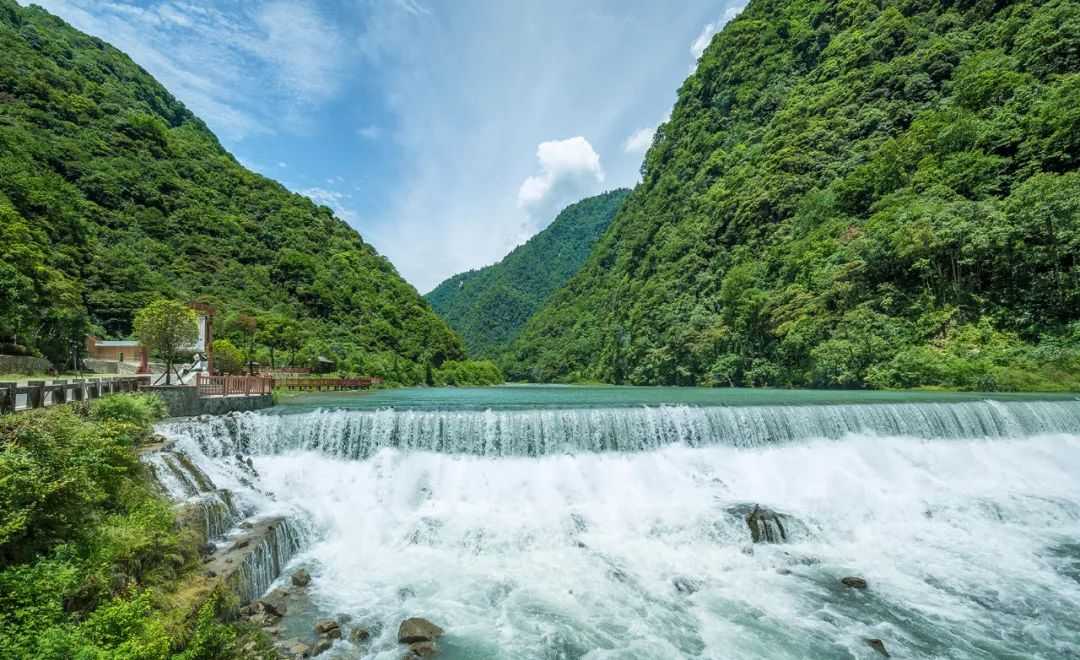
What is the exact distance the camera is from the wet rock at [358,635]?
6.99 m

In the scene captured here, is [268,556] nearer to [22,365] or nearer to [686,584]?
[686,584]

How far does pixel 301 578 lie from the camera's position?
→ 28.8 feet

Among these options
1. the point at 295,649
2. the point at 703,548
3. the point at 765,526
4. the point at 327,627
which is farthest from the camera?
the point at 765,526

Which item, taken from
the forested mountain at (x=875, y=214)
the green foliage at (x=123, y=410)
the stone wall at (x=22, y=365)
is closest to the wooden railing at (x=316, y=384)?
the stone wall at (x=22, y=365)

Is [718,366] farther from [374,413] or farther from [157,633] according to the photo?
[157,633]

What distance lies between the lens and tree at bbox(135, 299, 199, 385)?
1758 centimetres

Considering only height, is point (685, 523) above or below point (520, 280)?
below

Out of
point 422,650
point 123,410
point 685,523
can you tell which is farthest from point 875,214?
point 123,410

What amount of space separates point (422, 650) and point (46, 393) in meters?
8.85

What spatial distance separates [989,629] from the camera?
7.58 meters

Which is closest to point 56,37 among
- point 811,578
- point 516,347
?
point 516,347

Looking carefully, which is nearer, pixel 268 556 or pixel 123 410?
pixel 268 556

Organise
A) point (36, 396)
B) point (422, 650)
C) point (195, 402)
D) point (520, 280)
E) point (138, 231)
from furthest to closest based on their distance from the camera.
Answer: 1. point (520, 280)
2. point (138, 231)
3. point (195, 402)
4. point (36, 396)
5. point (422, 650)

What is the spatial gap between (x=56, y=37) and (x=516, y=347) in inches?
3313
